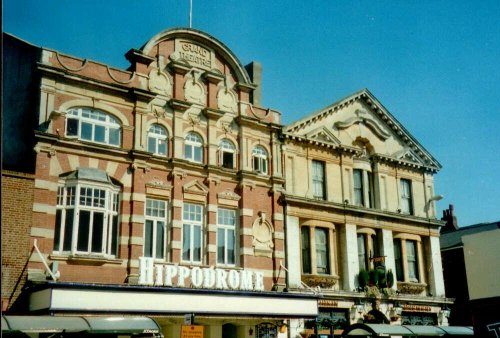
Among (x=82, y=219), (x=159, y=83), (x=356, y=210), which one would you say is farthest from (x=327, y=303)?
(x=159, y=83)

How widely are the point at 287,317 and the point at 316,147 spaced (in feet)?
30.2

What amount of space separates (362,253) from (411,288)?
3675 millimetres

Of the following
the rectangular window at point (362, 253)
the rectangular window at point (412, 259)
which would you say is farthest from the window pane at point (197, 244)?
the rectangular window at point (412, 259)

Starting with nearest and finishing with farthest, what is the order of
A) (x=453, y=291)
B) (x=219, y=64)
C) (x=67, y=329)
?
(x=67, y=329), (x=219, y=64), (x=453, y=291)

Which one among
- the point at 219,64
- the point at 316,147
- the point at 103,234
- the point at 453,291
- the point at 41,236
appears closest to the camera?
the point at 41,236

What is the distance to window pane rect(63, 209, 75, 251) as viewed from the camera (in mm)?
19656

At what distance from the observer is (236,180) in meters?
24.8

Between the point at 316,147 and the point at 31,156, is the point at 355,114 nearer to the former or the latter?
the point at 316,147

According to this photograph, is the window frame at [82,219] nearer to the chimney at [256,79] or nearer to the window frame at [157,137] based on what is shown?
the window frame at [157,137]

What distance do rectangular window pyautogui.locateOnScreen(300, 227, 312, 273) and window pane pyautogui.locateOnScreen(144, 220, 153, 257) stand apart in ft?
26.1

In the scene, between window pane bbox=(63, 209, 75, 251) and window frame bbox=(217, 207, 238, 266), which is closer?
window pane bbox=(63, 209, 75, 251)

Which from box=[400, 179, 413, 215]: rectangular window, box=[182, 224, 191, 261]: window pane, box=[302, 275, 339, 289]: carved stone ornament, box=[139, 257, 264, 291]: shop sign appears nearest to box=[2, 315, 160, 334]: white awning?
box=[139, 257, 264, 291]: shop sign

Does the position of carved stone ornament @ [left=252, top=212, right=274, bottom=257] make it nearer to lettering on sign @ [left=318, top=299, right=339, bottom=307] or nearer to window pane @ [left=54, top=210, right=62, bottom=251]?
lettering on sign @ [left=318, top=299, right=339, bottom=307]

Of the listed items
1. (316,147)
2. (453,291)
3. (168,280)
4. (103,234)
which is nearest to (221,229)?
(168,280)
